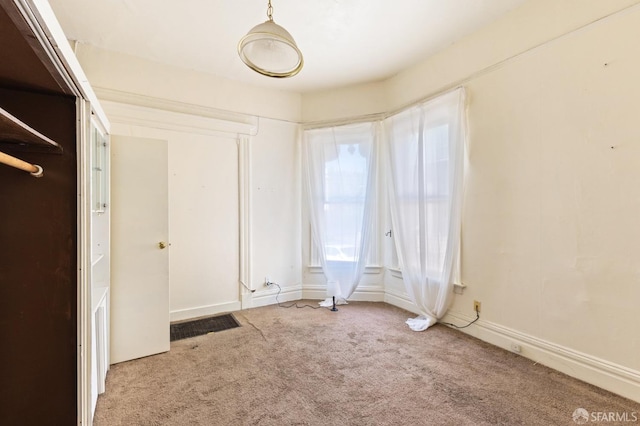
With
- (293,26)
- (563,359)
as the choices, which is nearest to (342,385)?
(563,359)

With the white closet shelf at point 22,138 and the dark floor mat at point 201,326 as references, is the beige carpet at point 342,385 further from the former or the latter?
the white closet shelf at point 22,138

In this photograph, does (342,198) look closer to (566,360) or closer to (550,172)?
(550,172)

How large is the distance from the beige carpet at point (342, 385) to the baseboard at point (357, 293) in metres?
1.01

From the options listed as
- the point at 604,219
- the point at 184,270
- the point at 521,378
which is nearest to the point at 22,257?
the point at 184,270

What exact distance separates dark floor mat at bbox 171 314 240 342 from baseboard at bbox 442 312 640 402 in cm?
245

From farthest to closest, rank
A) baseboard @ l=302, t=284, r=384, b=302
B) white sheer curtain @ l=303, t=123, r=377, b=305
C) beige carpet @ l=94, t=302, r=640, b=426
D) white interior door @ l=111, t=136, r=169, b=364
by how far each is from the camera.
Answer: baseboard @ l=302, t=284, r=384, b=302 → white sheer curtain @ l=303, t=123, r=377, b=305 → white interior door @ l=111, t=136, r=169, b=364 → beige carpet @ l=94, t=302, r=640, b=426

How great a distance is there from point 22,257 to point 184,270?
195 cm

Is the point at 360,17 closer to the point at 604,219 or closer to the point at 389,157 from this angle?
the point at 389,157

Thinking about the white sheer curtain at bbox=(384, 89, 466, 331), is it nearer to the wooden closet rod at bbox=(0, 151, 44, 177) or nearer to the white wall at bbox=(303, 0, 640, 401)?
the white wall at bbox=(303, 0, 640, 401)

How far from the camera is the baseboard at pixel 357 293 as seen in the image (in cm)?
390

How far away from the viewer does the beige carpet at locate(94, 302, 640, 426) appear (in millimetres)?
1725

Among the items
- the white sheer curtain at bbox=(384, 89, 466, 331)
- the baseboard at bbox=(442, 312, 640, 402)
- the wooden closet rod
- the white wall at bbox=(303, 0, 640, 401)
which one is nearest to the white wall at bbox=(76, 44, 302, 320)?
the white sheer curtain at bbox=(384, 89, 466, 331)

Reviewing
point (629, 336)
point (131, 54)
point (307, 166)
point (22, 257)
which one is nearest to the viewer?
point (22, 257)

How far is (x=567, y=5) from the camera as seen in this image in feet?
6.98
